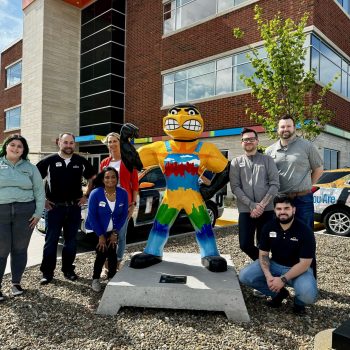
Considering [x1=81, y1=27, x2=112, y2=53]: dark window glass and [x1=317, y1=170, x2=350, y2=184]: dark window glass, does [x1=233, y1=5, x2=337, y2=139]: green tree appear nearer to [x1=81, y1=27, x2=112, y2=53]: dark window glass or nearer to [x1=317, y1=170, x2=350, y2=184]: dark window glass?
[x1=317, y1=170, x2=350, y2=184]: dark window glass

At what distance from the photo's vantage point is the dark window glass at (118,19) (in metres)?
16.9

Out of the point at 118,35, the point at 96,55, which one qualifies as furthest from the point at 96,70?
the point at 118,35

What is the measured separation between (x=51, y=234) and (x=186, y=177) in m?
1.77

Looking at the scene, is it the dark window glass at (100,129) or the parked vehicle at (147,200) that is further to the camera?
the dark window glass at (100,129)

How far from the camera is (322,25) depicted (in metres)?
11.0

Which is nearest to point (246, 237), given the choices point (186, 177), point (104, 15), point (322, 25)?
point (186, 177)

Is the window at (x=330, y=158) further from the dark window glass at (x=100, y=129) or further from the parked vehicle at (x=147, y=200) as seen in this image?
the dark window glass at (x=100, y=129)

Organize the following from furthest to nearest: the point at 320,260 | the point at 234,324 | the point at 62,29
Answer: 1. the point at 62,29
2. the point at 320,260
3. the point at 234,324

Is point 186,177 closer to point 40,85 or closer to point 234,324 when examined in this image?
point 234,324

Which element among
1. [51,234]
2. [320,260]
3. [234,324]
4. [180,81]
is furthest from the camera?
[180,81]

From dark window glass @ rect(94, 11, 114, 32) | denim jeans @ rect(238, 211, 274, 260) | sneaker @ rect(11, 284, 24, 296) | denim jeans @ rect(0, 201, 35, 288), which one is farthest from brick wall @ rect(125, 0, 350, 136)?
sneaker @ rect(11, 284, 24, 296)

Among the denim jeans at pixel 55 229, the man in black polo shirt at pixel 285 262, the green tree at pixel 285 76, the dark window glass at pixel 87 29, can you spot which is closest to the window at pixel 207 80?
the green tree at pixel 285 76

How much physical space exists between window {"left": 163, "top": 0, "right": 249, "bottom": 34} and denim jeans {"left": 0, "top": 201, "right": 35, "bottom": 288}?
11969 mm

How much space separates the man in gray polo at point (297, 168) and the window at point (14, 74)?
2213 cm
